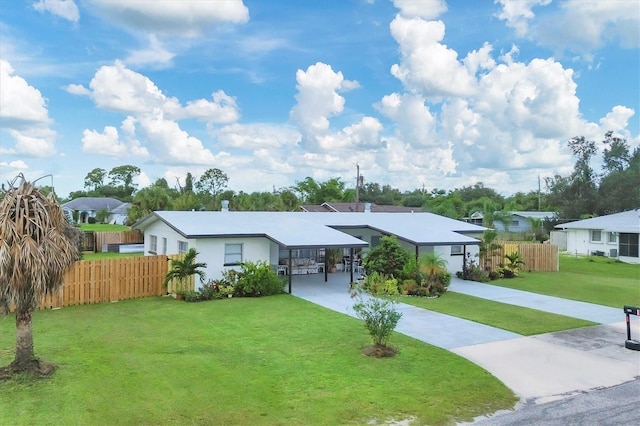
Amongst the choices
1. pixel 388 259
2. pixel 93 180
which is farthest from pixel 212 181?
pixel 388 259

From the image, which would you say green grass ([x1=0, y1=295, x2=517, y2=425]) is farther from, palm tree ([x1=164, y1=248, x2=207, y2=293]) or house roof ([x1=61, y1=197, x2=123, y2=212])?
house roof ([x1=61, y1=197, x2=123, y2=212])

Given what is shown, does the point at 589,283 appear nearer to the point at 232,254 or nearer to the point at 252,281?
the point at 252,281

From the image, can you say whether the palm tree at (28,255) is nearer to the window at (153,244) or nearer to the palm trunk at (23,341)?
the palm trunk at (23,341)

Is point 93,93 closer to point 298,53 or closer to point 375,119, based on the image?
point 298,53

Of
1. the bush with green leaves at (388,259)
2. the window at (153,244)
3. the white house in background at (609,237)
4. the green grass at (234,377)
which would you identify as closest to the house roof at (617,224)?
the white house in background at (609,237)

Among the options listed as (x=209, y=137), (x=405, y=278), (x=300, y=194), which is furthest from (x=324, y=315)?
(x=300, y=194)

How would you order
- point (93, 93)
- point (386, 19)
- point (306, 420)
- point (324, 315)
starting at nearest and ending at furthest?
point (306, 420) < point (324, 315) < point (386, 19) < point (93, 93)
